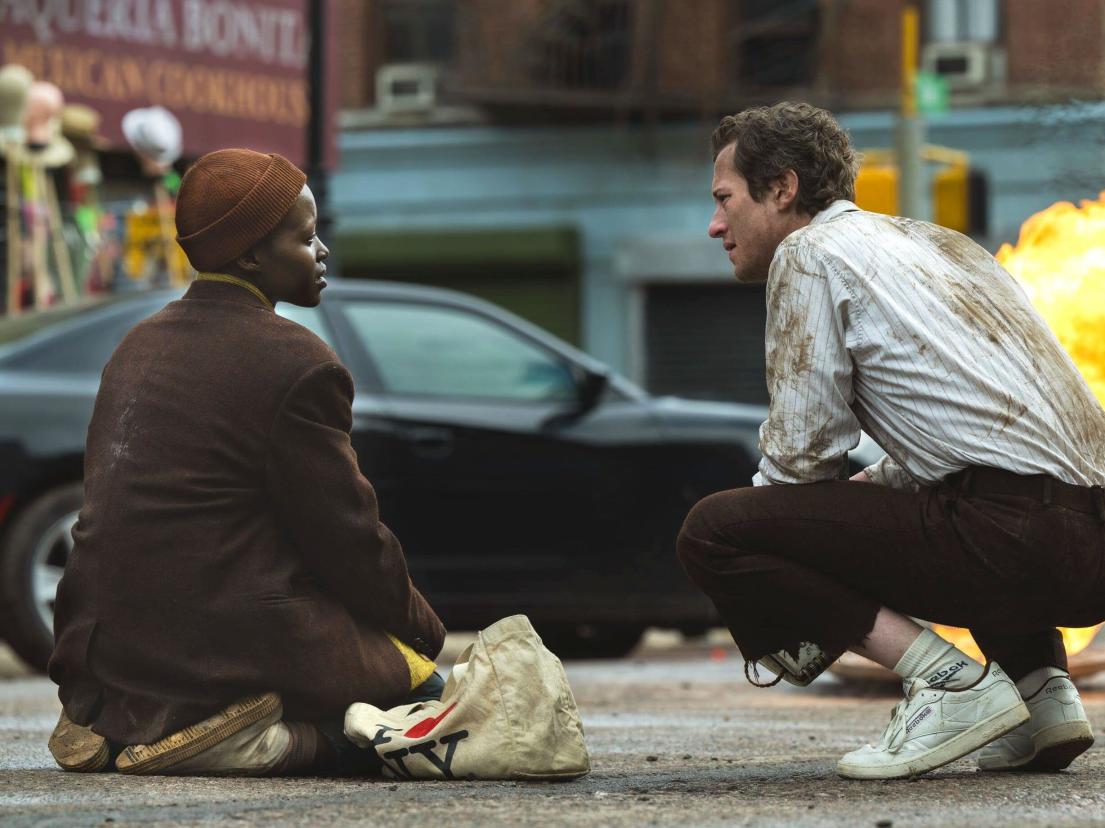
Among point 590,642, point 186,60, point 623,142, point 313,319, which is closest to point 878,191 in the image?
point 590,642

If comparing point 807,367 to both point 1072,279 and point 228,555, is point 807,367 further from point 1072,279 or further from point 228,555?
point 1072,279

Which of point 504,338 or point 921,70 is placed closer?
point 504,338

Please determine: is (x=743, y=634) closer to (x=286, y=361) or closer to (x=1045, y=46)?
(x=286, y=361)

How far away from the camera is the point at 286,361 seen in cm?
415

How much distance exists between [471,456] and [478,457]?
0.03 metres

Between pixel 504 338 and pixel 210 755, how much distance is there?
4711 millimetres

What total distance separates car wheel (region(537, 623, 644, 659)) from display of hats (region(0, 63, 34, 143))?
20.7 feet

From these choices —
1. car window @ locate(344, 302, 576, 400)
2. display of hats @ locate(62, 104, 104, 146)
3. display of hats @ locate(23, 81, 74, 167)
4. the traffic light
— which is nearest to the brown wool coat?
car window @ locate(344, 302, 576, 400)

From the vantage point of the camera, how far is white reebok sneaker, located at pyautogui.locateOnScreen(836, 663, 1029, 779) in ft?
13.3

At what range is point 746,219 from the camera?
4336 mm

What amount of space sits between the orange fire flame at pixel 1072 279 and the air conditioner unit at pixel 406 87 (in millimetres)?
15808

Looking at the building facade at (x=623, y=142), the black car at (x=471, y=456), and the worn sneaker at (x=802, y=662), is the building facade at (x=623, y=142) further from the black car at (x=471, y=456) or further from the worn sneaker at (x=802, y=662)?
the worn sneaker at (x=802, y=662)

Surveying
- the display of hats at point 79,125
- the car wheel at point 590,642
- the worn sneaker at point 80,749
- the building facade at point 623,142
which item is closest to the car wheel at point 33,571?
the car wheel at point 590,642

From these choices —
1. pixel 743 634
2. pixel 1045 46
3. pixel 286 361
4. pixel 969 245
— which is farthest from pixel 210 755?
pixel 1045 46
